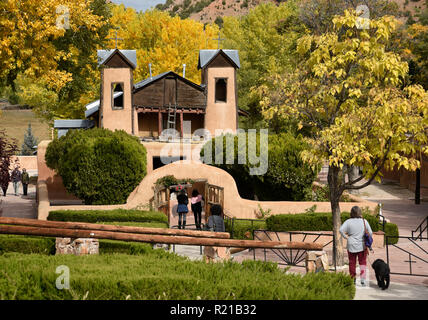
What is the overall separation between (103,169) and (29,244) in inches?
437

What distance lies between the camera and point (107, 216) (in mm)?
20703

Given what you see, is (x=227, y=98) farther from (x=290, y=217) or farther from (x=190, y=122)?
(x=290, y=217)

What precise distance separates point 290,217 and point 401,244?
4.19m

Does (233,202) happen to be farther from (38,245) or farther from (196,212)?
(38,245)

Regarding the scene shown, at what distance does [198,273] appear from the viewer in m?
8.31

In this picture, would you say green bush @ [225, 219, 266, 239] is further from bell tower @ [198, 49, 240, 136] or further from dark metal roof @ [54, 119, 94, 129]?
dark metal roof @ [54, 119, 94, 129]

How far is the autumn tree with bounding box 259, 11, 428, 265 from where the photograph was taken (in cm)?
1512

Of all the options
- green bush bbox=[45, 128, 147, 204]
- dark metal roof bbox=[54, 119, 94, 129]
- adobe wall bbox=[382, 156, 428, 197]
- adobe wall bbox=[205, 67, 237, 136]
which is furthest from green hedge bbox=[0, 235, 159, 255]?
adobe wall bbox=[382, 156, 428, 197]

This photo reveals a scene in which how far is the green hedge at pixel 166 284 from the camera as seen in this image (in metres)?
7.54

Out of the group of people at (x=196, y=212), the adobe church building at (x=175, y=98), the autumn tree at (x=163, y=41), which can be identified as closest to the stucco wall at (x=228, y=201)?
the group of people at (x=196, y=212)

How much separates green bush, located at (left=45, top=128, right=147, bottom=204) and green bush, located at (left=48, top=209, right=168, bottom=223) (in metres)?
3.53

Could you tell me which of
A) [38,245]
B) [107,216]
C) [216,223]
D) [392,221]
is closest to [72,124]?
[107,216]

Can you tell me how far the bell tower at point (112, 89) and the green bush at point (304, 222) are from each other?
16719 millimetres

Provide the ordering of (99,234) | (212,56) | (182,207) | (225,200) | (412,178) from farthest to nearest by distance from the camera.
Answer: (412,178) < (212,56) < (225,200) < (182,207) < (99,234)
